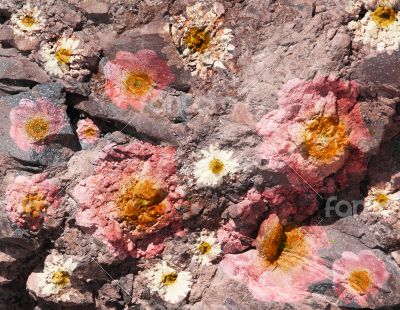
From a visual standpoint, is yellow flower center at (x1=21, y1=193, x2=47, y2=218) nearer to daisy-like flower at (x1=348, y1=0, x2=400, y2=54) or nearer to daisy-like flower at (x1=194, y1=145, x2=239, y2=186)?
daisy-like flower at (x1=194, y1=145, x2=239, y2=186)

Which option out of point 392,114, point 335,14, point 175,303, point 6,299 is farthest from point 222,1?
point 6,299

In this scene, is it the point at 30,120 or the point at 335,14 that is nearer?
the point at 335,14

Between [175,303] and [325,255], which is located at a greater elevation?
[325,255]

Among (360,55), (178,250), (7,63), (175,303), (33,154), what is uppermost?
(360,55)

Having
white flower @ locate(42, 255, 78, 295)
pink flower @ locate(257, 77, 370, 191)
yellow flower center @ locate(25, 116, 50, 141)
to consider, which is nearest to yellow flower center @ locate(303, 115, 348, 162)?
pink flower @ locate(257, 77, 370, 191)

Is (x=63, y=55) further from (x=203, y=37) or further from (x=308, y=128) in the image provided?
(x=308, y=128)

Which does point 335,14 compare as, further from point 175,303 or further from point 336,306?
point 175,303
